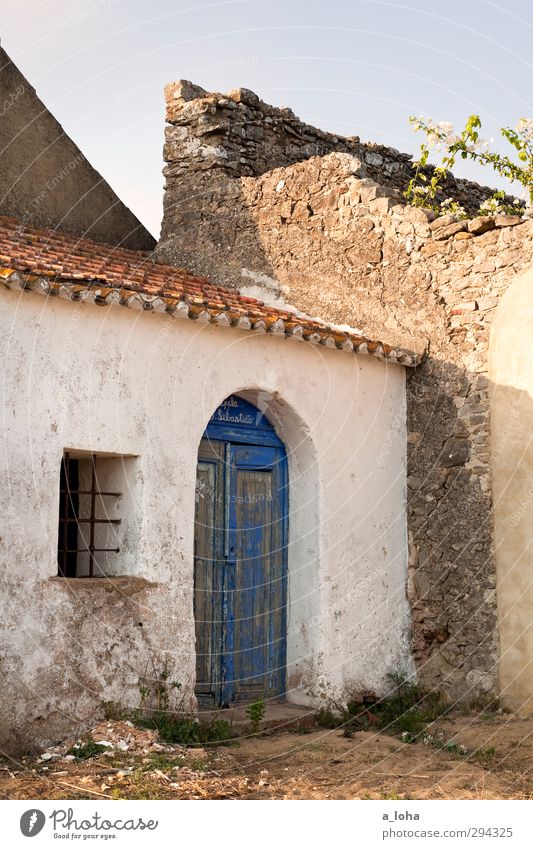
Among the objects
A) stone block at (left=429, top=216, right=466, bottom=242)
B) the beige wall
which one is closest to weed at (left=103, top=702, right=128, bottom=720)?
the beige wall

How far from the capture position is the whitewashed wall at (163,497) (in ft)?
22.3

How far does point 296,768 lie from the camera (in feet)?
22.9

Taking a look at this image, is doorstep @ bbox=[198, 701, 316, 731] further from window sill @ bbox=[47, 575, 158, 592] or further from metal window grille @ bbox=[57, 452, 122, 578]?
metal window grille @ bbox=[57, 452, 122, 578]

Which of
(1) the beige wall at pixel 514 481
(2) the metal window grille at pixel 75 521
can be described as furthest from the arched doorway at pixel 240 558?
(1) the beige wall at pixel 514 481

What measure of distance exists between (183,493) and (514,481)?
2.96m

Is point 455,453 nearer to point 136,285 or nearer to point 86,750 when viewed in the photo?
point 136,285

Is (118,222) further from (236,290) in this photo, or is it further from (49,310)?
(49,310)

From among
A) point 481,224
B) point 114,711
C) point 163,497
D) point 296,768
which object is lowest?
point 296,768

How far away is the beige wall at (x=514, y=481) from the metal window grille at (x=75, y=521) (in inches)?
135

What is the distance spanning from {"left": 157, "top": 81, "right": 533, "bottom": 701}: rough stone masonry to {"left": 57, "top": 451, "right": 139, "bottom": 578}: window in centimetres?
313

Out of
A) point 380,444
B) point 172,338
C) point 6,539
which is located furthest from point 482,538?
point 6,539

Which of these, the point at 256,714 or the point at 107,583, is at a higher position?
the point at 107,583

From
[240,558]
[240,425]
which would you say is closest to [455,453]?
[240,425]

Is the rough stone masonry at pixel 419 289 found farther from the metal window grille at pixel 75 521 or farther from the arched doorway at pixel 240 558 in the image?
the metal window grille at pixel 75 521
